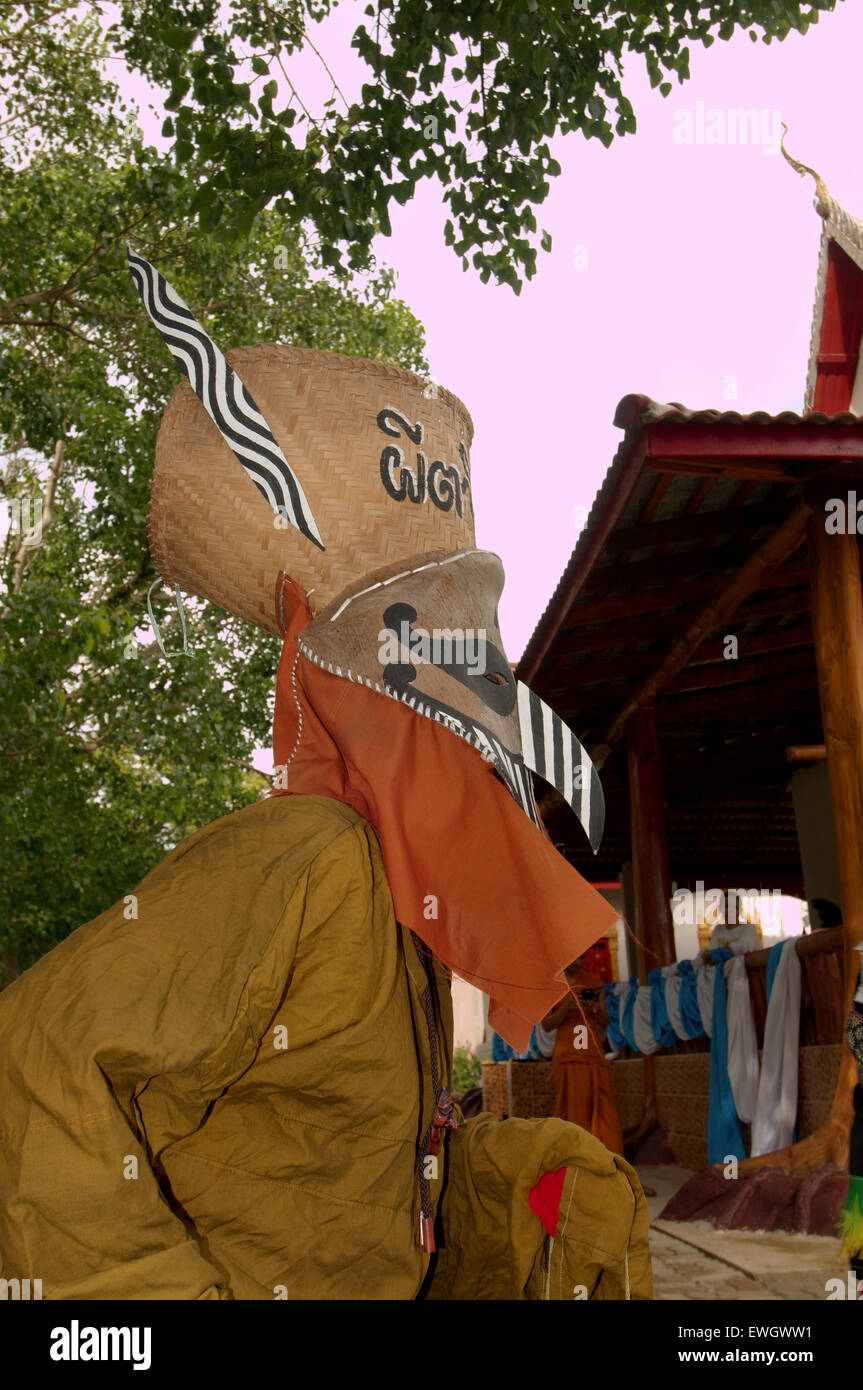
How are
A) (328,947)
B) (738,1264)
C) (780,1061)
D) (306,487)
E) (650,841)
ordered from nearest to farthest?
1. (328,947)
2. (306,487)
3. (738,1264)
4. (780,1061)
5. (650,841)

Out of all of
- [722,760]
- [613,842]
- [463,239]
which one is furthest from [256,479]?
[613,842]

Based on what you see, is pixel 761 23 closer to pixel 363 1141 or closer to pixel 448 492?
pixel 448 492

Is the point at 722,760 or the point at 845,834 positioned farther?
the point at 722,760

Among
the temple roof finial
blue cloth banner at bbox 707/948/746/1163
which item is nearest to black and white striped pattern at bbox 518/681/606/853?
blue cloth banner at bbox 707/948/746/1163

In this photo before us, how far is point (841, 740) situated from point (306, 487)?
14.7 ft

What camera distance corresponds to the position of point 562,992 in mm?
1599

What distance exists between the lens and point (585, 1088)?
717 centimetres

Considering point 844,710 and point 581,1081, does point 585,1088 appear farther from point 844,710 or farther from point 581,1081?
point 844,710

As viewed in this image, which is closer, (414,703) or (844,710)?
(414,703)

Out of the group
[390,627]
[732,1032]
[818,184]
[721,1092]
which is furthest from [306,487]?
[818,184]

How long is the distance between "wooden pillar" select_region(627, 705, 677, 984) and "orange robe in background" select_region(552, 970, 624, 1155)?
8.25 ft

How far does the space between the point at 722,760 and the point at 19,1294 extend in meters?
11.7

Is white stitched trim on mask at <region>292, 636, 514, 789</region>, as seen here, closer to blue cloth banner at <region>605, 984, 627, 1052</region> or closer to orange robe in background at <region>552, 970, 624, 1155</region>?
orange robe in background at <region>552, 970, 624, 1155</region>
